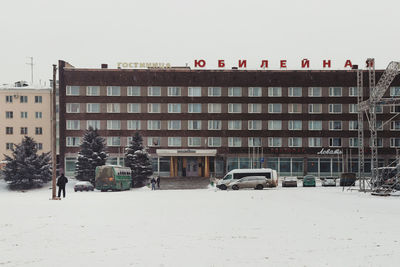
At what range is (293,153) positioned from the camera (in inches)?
3460

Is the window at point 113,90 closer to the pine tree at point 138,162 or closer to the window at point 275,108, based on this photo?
the pine tree at point 138,162

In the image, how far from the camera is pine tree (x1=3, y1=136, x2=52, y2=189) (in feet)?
226

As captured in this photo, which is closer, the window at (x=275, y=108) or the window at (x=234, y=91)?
the window at (x=234, y=91)

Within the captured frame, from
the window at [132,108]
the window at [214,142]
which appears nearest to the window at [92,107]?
the window at [132,108]

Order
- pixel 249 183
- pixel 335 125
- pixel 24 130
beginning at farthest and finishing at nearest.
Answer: pixel 24 130, pixel 335 125, pixel 249 183

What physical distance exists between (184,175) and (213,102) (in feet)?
39.2

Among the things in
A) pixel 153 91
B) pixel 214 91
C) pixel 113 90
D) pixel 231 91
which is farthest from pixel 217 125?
pixel 113 90

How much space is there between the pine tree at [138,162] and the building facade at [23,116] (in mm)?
22579

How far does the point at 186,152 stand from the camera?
86062 mm

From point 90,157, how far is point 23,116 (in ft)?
79.2

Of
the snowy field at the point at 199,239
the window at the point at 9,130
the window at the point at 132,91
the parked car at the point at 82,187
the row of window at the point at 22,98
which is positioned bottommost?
the parked car at the point at 82,187

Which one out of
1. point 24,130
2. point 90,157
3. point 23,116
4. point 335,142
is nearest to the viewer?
point 90,157

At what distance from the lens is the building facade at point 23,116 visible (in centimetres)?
9000

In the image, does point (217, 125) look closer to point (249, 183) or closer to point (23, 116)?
point (23, 116)
